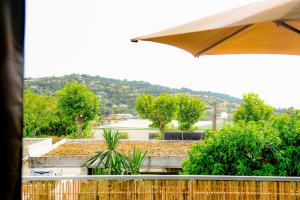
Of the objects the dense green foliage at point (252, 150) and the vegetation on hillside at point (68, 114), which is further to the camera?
the vegetation on hillside at point (68, 114)

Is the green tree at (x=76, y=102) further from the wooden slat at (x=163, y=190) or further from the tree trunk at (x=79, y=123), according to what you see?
the wooden slat at (x=163, y=190)

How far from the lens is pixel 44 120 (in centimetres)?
3700

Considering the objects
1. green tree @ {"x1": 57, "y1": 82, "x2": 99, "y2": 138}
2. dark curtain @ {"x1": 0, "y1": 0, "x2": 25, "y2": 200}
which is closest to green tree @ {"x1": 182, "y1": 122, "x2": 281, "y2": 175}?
dark curtain @ {"x1": 0, "y1": 0, "x2": 25, "y2": 200}

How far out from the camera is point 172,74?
6519 cm

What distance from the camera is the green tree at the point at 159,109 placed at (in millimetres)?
41219

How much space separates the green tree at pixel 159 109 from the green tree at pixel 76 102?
7430 millimetres

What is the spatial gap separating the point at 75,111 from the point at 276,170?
31125 mm

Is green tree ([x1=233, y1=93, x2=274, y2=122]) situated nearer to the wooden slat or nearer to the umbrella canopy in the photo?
the wooden slat

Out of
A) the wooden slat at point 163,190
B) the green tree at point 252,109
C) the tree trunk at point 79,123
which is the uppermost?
the green tree at point 252,109

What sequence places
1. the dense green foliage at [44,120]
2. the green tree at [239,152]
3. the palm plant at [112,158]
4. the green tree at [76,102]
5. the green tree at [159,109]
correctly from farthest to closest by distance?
1. the green tree at [159,109]
2. the green tree at [76,102]
3. the dense green foliage at [44,120]
4. the palm plant at [112,158]
5. the green tree at [239,152]

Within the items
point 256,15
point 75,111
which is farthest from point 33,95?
point 256,15

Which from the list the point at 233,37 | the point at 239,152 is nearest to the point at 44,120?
the point at 239,152

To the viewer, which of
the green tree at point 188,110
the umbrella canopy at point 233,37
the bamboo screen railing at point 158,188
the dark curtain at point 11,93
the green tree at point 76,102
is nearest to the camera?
the dark curtain at point 11,93

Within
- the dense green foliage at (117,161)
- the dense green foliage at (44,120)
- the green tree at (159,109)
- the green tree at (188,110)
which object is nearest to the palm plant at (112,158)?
the dense green foliage at (117,161)
